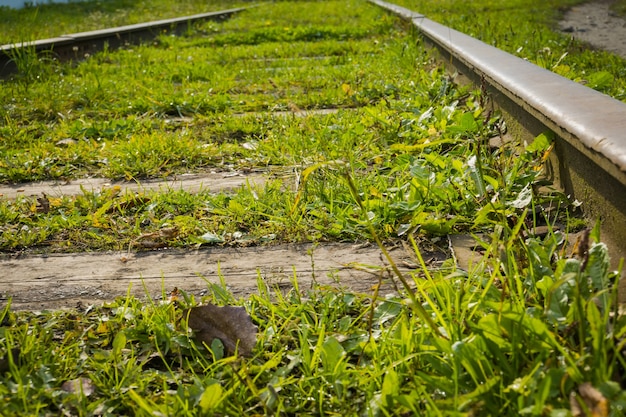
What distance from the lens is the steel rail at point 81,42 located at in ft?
18.1

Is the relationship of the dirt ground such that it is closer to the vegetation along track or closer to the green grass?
the green grass

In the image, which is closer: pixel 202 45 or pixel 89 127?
pixel 89 127

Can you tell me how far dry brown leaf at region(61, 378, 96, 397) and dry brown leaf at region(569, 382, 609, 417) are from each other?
988mm

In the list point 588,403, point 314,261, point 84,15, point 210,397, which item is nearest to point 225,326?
point 210,397

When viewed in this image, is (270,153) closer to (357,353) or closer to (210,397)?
(357,353)

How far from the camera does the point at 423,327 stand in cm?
134

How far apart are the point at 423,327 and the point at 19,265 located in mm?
1362

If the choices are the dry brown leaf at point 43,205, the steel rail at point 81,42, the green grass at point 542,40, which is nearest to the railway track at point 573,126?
the green grass at point 542,40

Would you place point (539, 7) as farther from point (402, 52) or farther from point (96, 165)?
point (96, 165)

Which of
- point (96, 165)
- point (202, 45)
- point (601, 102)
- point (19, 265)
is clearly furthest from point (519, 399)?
point (202, 45)

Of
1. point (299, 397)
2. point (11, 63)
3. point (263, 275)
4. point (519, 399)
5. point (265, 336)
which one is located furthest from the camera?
point (11, 63)

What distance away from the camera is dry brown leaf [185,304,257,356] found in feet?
4.87

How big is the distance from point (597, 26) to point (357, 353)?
7.84m

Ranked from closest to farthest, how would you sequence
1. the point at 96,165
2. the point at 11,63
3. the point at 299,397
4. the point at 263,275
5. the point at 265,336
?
the point at 299,397
the point at 265,336
the point at 263,275
the point at 96,165
the point at 11,63
